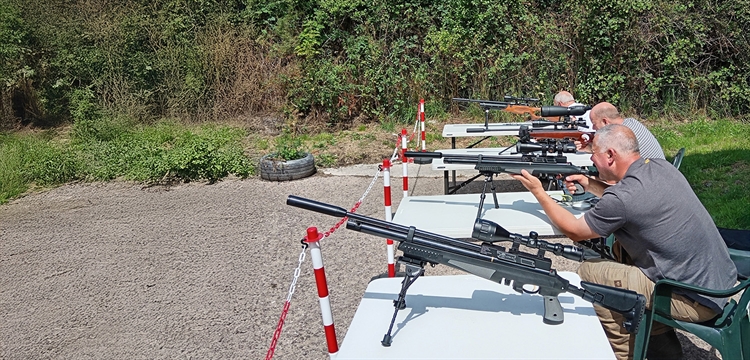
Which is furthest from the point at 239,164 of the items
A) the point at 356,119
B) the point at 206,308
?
the point at 206,308

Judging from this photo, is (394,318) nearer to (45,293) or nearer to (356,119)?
(45,293)

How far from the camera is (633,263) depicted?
135 inches

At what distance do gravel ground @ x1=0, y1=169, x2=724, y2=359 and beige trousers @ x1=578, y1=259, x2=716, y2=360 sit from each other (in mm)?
997

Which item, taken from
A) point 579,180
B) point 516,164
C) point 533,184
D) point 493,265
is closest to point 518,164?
point 516,164

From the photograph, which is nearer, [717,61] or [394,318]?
[394,318]

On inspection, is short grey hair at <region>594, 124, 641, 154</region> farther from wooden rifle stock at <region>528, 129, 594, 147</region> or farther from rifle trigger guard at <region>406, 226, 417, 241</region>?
wooden rifle stock at <region>528, 129, 594, 147</region>

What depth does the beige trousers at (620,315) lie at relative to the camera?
3018 millimetres

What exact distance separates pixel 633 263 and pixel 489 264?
1.32 meters

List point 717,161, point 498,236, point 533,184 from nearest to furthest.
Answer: point 498,236 → point 533,184 → point 717,161

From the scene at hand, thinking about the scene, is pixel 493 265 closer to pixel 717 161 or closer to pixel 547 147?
pixel 547 147

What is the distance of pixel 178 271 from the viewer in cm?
589

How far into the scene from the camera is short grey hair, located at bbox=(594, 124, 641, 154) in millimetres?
3299

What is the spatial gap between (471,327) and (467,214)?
2.21 m

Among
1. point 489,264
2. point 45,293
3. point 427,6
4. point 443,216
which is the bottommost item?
point 45,293
